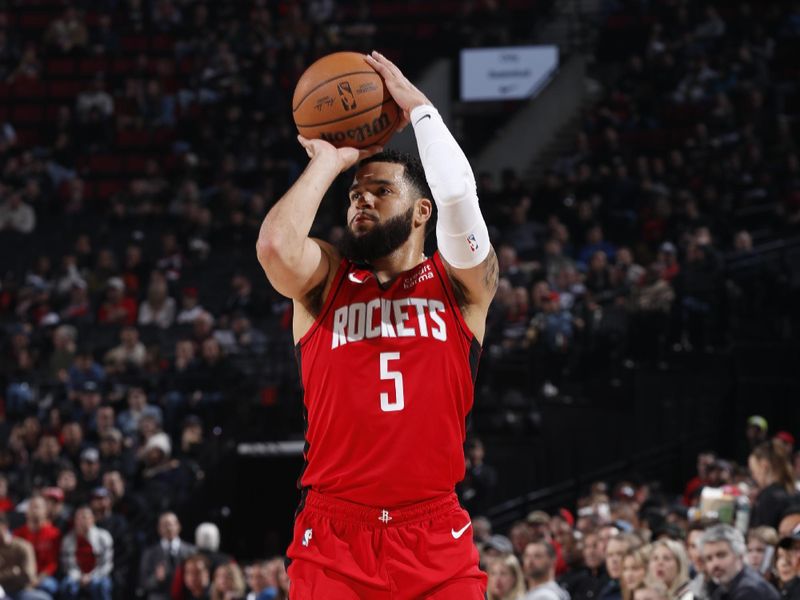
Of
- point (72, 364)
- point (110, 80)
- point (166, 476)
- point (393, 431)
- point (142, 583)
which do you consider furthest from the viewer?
point (110, 80)

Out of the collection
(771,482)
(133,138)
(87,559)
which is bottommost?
(87,559)

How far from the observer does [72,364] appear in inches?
635

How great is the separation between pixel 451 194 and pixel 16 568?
7464 millimetres

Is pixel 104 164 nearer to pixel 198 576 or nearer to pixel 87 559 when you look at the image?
pixel 87 559

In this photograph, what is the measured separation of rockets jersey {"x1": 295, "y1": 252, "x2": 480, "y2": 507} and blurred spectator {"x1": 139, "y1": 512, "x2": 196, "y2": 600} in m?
A: 7.69

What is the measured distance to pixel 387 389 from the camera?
14.4ft

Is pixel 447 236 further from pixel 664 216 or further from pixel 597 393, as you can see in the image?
pixel 664 216

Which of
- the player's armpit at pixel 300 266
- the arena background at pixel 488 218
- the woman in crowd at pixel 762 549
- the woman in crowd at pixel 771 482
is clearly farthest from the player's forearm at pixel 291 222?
the arena background at pixel 488 218

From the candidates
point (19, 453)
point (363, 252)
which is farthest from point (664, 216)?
point (363, 252)

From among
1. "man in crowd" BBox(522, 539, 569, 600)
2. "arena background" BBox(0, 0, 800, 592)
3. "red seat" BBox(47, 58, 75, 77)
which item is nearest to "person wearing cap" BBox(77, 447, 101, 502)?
"arena background" BBox(0, 0, 800, 592)

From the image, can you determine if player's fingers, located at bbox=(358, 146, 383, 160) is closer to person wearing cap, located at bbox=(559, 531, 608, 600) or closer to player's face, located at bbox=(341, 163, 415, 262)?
player's face, located at bbox=(341, 163, 415, 262)

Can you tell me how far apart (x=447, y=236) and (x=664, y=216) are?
12.6 m

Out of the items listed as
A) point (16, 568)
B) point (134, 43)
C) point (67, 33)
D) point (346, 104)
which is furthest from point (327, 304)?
point (67, 33)

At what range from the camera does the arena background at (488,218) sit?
14430mm
